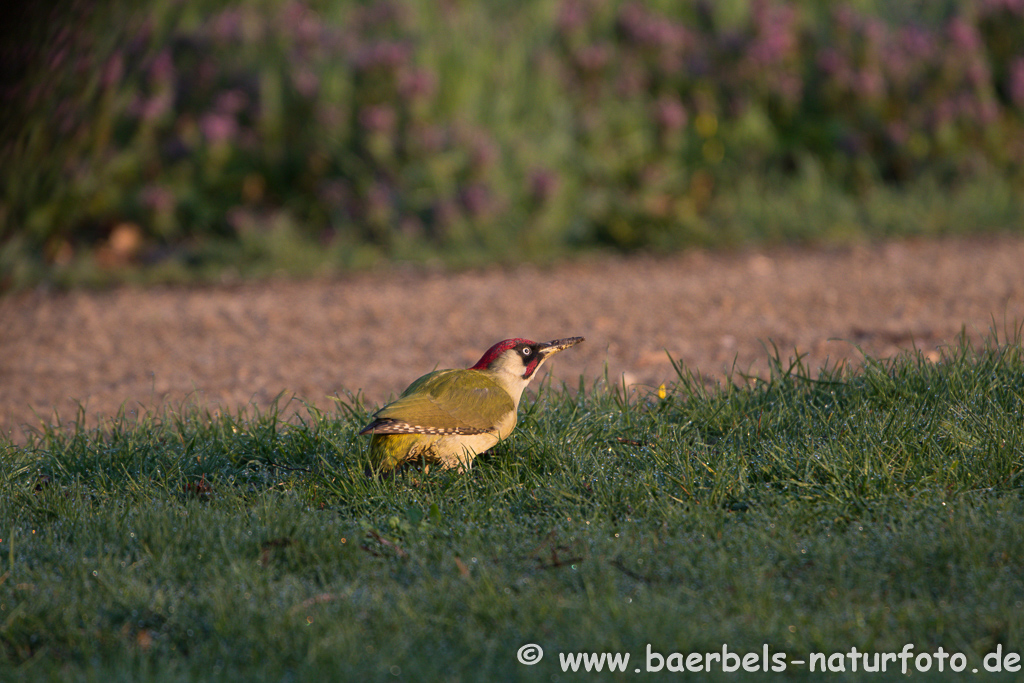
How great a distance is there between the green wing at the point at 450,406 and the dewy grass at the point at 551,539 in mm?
231

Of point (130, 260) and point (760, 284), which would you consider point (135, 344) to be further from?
point (760, 284)

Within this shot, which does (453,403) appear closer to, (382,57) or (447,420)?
(447,420)

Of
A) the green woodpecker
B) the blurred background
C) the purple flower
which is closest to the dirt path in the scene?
the blurred background

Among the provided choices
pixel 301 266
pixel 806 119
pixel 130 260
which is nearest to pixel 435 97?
pixel 301 266

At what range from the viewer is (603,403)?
4.12m

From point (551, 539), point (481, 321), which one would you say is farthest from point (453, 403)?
point (481, 321)

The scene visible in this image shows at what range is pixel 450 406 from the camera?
3.43 metres

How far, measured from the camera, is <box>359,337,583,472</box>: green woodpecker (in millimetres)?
3355

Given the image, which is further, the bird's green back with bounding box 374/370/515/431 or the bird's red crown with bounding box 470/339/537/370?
the bird's red crown with bounding box 470/339/537/370

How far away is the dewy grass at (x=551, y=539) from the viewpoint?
260 cm

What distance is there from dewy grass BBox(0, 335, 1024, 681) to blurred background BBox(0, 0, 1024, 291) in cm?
368

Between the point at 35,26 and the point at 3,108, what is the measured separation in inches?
14.3

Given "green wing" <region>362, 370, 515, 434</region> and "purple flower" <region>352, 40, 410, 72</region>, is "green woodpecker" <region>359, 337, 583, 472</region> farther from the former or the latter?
"purple flower" <region>352, 40, 410, 72</region>

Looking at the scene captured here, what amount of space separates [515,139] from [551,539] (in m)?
5.41
